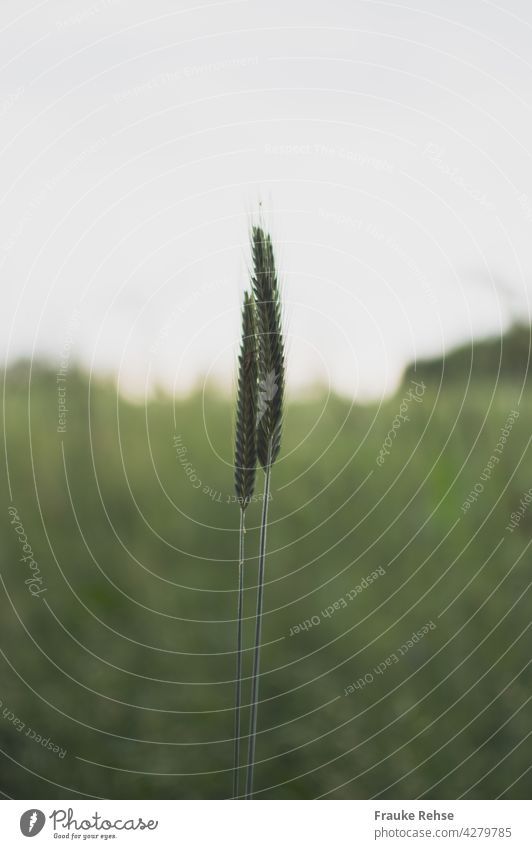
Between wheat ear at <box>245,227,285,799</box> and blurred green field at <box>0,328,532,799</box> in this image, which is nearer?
wheat ear at <box>245,227,285,799</box>

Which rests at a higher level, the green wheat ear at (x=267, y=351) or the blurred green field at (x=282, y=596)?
the green wheat ear at (x=267, y=351)

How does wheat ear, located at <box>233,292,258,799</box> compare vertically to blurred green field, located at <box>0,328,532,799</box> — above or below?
above
